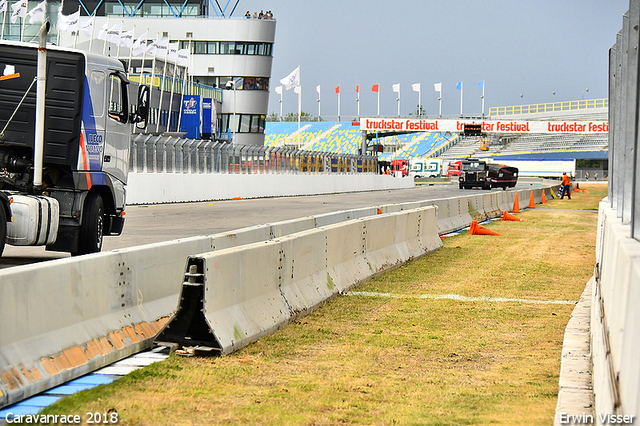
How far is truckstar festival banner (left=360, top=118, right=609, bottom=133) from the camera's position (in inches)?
3676

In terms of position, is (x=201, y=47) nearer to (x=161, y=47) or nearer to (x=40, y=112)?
(x=161, y=47)

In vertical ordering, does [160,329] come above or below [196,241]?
below

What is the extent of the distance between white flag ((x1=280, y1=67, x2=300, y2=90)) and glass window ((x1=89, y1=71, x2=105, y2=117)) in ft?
203

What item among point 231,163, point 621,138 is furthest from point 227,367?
point 231,163

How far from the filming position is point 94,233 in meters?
12.9

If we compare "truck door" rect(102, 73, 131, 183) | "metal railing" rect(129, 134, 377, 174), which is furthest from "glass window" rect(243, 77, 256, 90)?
"truck door" rect(102, 73, 131, 183)

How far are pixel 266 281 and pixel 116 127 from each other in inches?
244

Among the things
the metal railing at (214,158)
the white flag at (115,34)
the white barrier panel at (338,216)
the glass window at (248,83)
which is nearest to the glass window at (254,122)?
the glass window at (248,83)

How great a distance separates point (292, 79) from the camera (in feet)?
245

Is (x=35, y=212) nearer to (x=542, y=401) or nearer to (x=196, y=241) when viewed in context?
(x=196, y=241)

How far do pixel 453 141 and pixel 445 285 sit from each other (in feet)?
413

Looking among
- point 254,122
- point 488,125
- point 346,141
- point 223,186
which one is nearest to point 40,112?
point 223,186

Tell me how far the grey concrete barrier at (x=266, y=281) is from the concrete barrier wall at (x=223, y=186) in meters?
19.7

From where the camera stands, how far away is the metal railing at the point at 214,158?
106 ft
